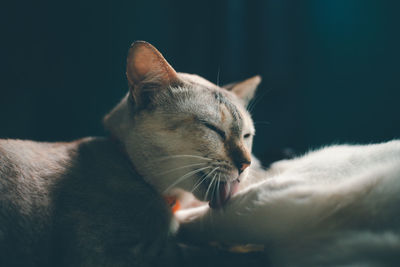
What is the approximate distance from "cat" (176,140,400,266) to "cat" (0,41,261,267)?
0.28 ft

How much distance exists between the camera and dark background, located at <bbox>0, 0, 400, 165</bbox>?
133 cm

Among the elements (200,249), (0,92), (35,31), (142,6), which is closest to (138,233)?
(200,249)

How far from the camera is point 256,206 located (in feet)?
2.10

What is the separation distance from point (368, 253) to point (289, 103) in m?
1.37

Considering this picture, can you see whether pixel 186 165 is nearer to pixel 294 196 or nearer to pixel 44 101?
pixel 294 196

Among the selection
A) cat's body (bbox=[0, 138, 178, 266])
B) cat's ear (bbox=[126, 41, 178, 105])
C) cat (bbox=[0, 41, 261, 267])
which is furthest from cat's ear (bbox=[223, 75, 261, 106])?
cat's body (bbox=[0, 138, 178, 266])

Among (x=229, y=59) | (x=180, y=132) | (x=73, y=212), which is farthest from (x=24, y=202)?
(x=229, y=59)

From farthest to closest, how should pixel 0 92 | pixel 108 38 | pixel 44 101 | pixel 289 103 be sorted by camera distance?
pixel 289 103
pixel 108 38
pixel 44 101
pixel 0 92

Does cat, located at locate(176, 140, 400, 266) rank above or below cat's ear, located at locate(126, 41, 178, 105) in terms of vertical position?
below

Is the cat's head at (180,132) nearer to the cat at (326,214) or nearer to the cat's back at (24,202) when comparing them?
the cat at (326,214)

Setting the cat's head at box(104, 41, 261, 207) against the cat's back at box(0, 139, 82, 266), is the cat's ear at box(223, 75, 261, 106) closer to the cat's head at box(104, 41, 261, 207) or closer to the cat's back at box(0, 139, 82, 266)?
the cat's head at box(104, 41, 261, 207)

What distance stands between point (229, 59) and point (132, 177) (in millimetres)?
1116

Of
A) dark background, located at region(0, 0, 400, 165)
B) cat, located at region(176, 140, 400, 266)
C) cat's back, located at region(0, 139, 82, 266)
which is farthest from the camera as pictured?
dark background, located at region(0, 0, 400, 165)

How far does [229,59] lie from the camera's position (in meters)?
1.73
